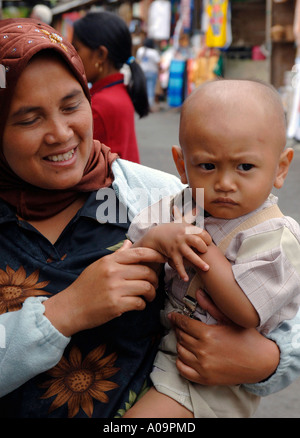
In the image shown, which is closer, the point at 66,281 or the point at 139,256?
the point at 139,256

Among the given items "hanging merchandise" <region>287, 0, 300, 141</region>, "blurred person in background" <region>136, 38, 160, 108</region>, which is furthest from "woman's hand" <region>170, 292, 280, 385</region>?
"blurred person in background" <region>136, 38, 160, 108</region>

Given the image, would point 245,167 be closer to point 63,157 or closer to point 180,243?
point 180,243

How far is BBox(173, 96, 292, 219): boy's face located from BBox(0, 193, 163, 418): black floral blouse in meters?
0.38

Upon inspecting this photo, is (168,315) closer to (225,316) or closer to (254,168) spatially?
(225,316)

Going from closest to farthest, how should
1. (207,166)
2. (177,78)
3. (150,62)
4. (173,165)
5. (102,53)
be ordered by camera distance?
(207,166) → (102,53) → (173,165) → (177,78) → (150,62)

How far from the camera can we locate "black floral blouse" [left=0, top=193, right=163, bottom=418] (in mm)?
1561

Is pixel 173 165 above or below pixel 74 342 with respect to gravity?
below

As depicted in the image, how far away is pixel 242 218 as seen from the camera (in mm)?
1551

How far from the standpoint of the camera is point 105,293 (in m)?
1.44

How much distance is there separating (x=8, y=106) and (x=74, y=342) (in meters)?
0.71

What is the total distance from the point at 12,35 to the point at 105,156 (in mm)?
510

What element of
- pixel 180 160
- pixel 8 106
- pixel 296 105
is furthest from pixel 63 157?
pixel 296 105

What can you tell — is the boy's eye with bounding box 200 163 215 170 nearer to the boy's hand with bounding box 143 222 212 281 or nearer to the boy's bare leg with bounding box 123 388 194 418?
the boy's hand with bounding box 143 222 212 281
